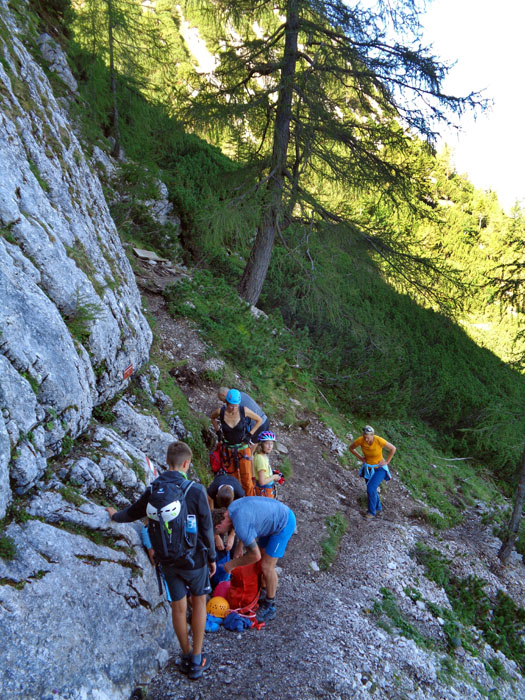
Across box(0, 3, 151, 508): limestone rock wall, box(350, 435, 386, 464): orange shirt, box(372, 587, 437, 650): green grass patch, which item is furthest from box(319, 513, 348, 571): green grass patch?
box(0, 3, 151, 508): limestone rock wall

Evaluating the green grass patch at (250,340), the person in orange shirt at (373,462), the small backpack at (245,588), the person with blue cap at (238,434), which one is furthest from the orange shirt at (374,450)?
the small backpack at (245,588)

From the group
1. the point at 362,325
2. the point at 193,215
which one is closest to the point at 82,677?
the point at 362,325

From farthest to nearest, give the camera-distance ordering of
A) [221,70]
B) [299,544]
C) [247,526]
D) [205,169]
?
[205,169], [221,70], [299,544], [247,526]

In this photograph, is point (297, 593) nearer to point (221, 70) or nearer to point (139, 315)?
point (139, 315)

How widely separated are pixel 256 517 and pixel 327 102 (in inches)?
369

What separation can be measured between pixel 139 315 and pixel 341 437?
5325 millimetres

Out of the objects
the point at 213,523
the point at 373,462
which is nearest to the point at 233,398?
the point at 213,523

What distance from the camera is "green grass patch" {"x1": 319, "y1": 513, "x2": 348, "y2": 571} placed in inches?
232

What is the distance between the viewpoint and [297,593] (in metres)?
4.99

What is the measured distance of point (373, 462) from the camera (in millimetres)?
7281

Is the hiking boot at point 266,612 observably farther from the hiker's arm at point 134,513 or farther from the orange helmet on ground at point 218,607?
the hiker's arm at point 134,513

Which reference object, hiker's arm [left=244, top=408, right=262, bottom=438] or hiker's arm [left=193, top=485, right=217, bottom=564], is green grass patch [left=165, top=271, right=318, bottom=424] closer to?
hiker's arm [left=244, top=408, right=262, bottom=438]

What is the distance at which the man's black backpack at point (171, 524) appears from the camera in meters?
3.08

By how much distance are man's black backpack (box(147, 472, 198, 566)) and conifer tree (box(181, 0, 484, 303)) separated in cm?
798
